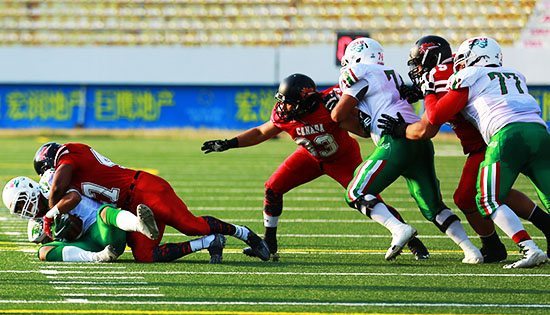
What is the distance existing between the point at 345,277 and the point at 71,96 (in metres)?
21.1

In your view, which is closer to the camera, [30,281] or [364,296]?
[364,296]

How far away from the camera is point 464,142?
7566 millimetres

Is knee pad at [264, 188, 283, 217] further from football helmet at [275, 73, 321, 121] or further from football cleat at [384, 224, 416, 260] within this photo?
football cleat at [384, 224, 416, 260]

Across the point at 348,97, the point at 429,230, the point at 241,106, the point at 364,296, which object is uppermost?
the point at 348,97

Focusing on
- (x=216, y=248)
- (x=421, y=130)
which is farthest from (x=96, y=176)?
(x=421, y=130)

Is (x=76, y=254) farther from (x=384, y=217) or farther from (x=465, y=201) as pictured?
(x=465, y=201)

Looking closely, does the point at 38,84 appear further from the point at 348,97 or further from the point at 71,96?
the point at 348,97

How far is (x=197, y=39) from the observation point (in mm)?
31000

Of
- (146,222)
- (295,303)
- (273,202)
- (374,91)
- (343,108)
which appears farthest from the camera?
(273,202)

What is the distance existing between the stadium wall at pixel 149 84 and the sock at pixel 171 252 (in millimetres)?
18744

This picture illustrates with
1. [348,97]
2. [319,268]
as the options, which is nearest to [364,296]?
[319,268]

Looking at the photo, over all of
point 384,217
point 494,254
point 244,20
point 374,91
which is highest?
point 374,91

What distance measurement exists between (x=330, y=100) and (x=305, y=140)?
38 cm

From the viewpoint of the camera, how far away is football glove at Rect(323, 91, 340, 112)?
7.65 metres
